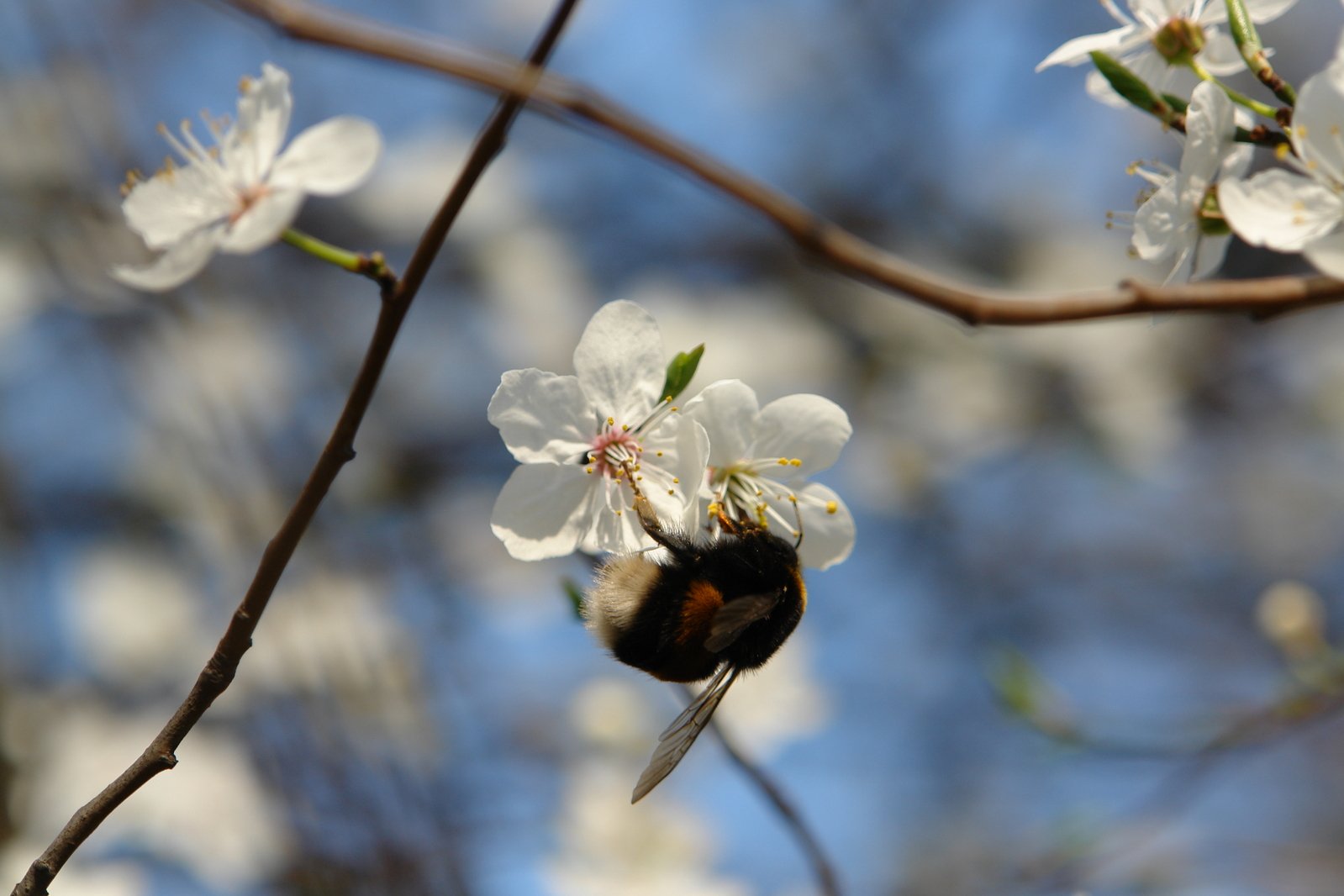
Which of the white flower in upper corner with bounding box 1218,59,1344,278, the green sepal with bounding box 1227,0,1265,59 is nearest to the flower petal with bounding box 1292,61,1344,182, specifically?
A: the white flower in upper corner with bounding box 1218,59,1344,278

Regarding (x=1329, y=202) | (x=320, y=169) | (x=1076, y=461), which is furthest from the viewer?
(x=1076, y=461)

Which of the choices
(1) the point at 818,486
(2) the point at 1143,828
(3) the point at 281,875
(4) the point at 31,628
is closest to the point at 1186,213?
(1) the point at 818,486

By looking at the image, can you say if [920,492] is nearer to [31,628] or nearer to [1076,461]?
[1076,461]

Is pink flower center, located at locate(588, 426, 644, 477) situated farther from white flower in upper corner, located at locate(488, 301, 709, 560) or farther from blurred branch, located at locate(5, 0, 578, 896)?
blurred branch, located at locate(5, 0, 578, 896)

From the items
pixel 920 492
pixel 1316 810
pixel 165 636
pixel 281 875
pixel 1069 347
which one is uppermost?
pixel 1069 347

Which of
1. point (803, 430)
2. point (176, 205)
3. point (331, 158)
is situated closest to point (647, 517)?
point (803, 430)

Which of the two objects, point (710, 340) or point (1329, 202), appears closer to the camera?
point (1329, 202)

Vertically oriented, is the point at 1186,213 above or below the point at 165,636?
above

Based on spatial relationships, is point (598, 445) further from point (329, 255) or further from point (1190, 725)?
point (1190, 725)
